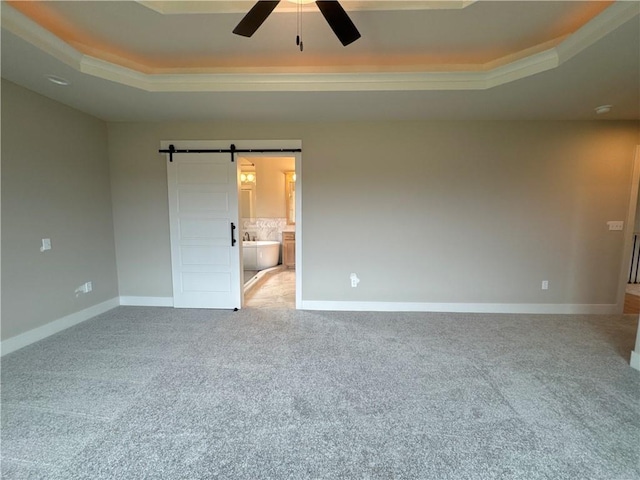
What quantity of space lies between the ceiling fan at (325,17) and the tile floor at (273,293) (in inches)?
122

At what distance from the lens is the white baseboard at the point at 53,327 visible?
250cm

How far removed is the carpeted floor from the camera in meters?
1.43

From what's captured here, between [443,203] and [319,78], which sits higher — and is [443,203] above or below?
below

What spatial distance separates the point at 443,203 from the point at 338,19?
2581 mm

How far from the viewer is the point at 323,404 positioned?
6.12 feet

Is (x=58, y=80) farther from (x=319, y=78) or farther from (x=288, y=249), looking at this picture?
(x=288, y=249)

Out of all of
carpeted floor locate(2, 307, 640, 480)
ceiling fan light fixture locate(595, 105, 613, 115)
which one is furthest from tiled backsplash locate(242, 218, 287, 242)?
ceiling fan light fixture locate(595, 105, 613, 115)

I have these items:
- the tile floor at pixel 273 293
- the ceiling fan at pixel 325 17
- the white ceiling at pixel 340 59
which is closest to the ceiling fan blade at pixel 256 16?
the ceiling fan at pixel 325 17

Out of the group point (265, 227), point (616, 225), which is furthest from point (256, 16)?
point (265, 227)

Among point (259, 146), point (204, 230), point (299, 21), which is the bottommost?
point (204, 230)

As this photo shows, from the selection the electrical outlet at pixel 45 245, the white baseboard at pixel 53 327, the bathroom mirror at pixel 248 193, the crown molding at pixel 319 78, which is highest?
the crown molding at pixel 319 78

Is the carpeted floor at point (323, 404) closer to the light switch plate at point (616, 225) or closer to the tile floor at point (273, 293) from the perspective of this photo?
the tile floor at point (273, 293)

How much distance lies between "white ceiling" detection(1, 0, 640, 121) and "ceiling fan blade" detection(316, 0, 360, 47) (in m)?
0.34

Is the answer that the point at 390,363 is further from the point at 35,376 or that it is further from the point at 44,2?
the point at 44,2
